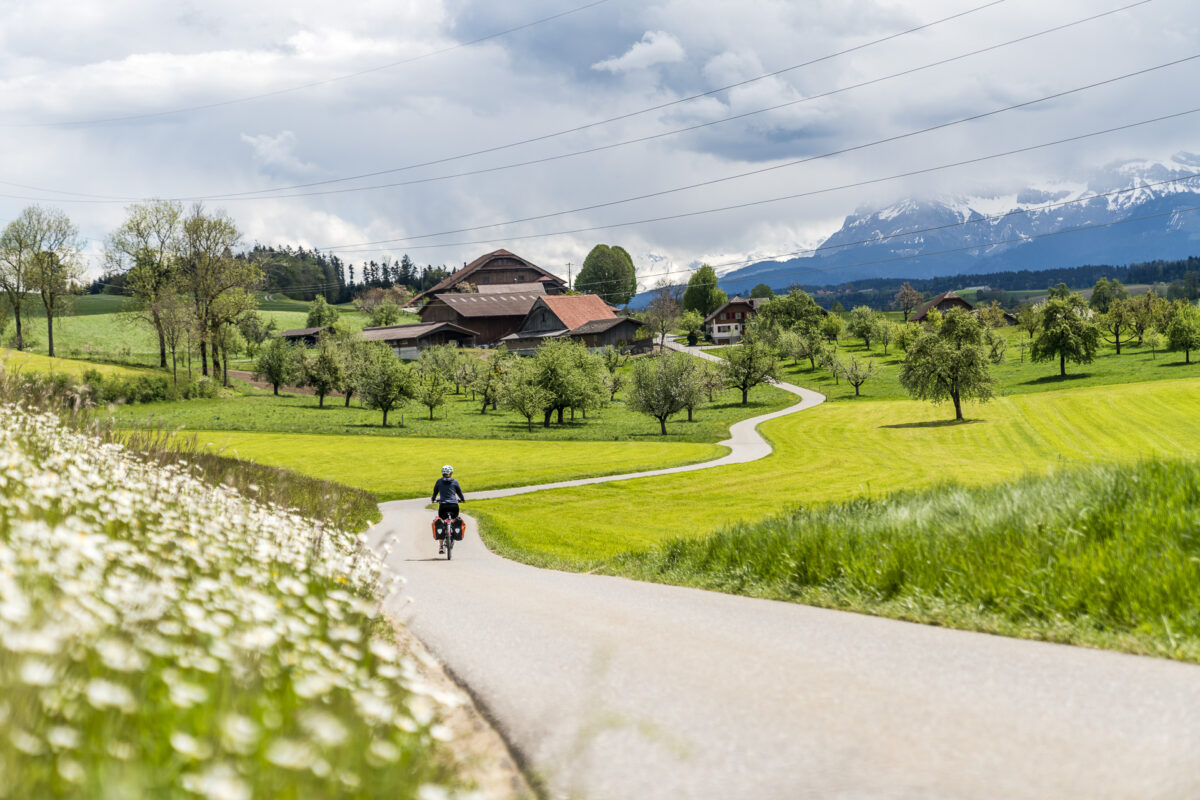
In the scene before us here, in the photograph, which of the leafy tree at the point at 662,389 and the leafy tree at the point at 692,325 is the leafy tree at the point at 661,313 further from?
the leafy tree at the point at 662,389

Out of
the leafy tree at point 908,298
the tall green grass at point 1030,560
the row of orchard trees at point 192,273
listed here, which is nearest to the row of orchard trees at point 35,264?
the row of orchard trees at point 192,273

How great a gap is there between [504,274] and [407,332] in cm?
5949

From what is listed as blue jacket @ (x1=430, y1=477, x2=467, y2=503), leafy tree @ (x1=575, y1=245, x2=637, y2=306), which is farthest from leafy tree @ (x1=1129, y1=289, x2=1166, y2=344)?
blue jacket @ (x1=430, y1=477, x2=467, y2=503)

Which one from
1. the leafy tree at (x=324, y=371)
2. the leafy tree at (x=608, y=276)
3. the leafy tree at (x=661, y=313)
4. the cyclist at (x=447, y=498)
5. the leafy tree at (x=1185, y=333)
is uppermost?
the leafy tree at (x=608, y=276)

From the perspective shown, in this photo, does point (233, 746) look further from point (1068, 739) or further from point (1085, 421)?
point (1085, 421)

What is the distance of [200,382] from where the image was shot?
81.4 meters

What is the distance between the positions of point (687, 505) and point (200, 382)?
210 ft

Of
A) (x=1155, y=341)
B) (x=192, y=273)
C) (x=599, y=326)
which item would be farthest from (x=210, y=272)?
(x=1155, y=341)

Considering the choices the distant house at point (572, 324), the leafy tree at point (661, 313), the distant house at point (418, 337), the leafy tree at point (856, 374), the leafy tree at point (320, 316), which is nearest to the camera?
the leafy tree at point (856, 374)

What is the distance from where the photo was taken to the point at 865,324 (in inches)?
5128

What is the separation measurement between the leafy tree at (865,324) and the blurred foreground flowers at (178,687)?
424 feet

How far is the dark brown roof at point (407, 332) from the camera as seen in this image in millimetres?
123750

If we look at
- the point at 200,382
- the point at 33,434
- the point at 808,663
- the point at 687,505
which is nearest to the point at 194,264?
the point at 200,382

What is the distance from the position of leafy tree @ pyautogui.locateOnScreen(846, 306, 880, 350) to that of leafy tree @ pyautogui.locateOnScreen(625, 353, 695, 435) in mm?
68498
